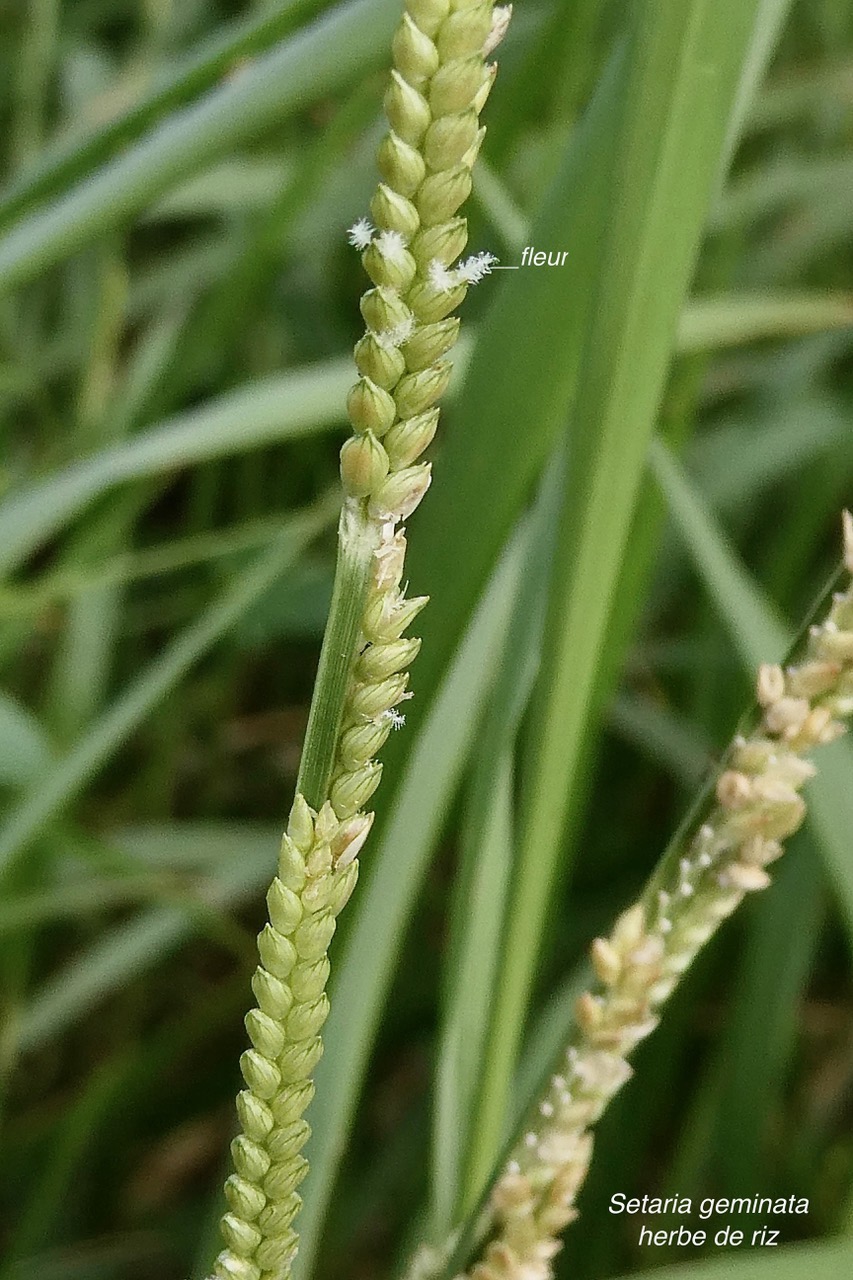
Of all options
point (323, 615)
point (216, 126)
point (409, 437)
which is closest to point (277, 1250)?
point (409, 437)

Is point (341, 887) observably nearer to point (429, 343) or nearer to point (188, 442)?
point (429, 343)

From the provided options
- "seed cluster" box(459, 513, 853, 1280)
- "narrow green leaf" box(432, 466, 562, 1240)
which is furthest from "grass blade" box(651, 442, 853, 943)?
"seed cluster" box(459, 513, 853, 1280)

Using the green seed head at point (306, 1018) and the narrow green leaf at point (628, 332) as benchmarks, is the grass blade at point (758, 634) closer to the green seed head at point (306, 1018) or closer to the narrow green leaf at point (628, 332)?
the narrow green leaf at point (628, 332)

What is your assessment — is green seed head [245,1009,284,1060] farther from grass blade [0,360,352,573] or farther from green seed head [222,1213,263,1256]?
grass blade [0,360,352,573]

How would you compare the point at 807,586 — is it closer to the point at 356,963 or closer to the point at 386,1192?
the point at 386,1192

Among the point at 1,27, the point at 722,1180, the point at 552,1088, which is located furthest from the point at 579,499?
the point at 1,27

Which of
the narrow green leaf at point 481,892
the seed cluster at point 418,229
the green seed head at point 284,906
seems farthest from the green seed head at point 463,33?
the narrow green leaf at point 481,892
